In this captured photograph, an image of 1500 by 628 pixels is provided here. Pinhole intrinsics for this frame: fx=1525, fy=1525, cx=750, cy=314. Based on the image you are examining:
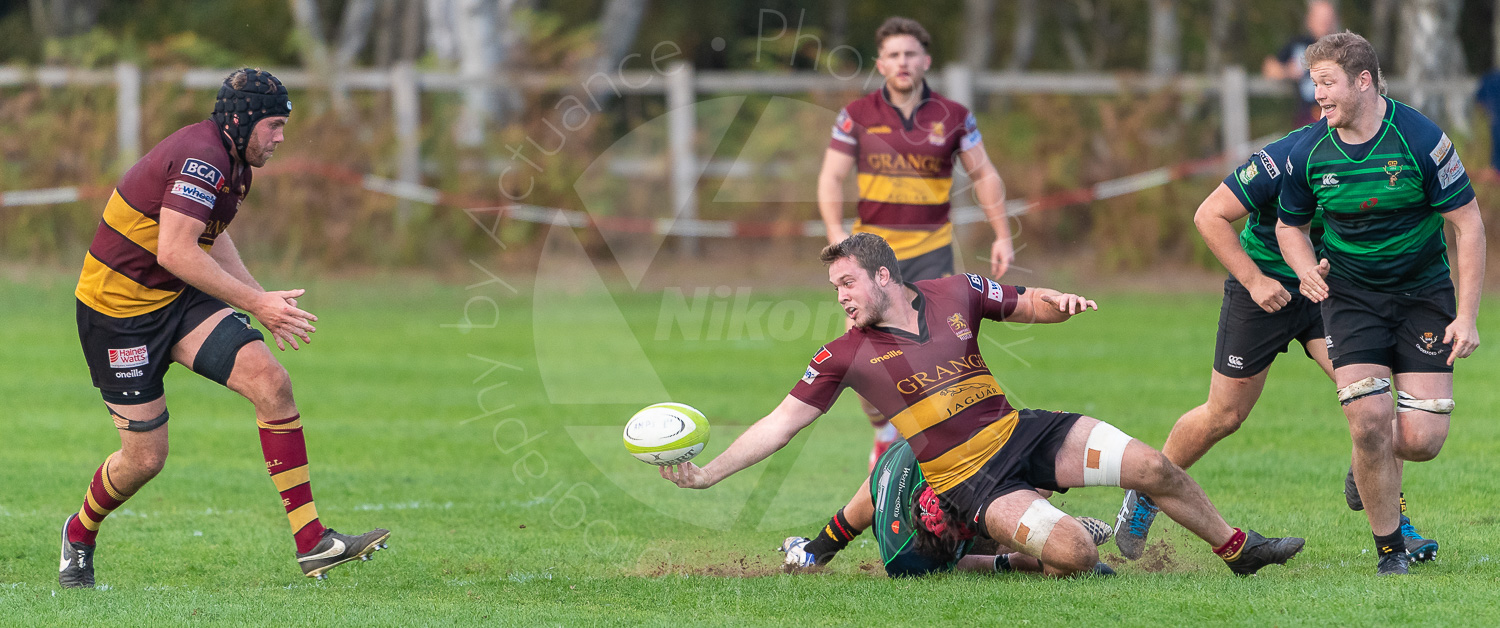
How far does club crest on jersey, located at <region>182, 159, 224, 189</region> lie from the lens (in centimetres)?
606

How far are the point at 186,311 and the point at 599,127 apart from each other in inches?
528

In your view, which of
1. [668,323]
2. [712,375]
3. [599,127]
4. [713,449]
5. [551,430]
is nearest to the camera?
[713,449]

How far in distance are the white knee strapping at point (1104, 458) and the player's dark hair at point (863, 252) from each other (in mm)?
1082

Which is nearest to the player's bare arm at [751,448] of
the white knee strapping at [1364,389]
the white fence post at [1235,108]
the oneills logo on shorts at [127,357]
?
the white knee strapping at [1364,389]

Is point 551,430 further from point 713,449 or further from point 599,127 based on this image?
point 599,127

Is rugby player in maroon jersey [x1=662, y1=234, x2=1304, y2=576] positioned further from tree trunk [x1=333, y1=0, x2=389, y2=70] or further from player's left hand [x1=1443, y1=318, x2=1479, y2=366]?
tree trunk [x1=333, y1=0, x2=389, y2=70]

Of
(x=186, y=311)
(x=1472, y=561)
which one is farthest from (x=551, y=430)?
(x=1472, y=561)

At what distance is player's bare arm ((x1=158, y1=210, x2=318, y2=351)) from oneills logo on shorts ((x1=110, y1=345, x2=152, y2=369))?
0.45 metres

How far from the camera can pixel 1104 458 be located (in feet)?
19.7

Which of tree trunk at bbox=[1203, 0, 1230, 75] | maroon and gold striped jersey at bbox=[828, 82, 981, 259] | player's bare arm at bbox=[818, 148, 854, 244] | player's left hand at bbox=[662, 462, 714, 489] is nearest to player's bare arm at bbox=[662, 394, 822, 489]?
player's left hand at bbox=[662, 462, 714, 489]

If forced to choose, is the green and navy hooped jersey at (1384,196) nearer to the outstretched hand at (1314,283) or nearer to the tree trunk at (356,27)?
the outstretched hand at (1314,283)

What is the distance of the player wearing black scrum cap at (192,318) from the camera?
20.1ft

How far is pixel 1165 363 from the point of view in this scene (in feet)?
40.9

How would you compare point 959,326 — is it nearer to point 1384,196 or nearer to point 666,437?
point 666,437
